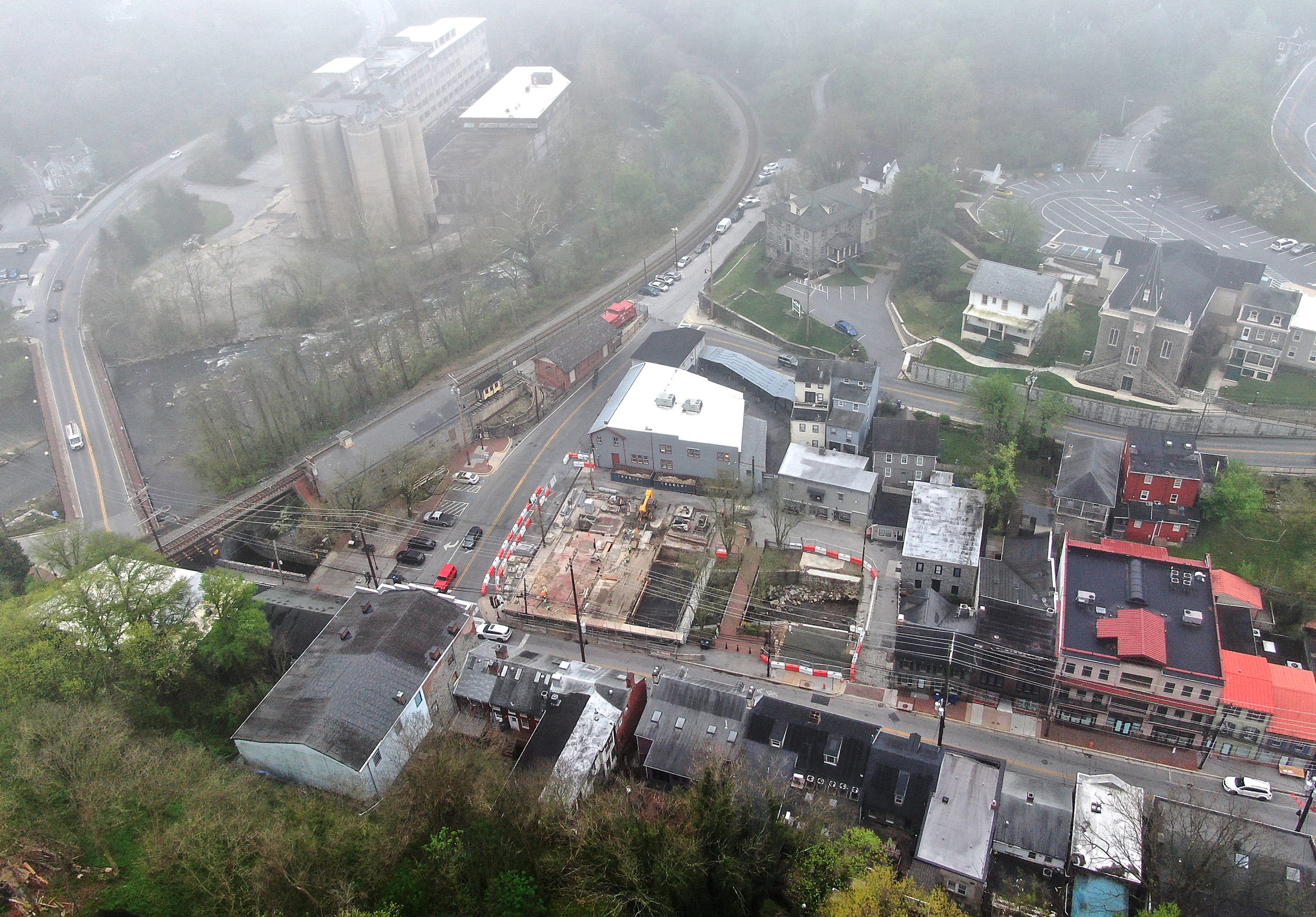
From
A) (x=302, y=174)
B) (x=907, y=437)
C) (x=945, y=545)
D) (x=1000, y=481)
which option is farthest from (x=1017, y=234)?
(x=302, y=174)

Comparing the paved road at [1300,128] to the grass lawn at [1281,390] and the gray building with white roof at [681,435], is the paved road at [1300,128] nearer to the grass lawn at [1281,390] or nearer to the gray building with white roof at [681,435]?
the grass lawn at [1281,390]

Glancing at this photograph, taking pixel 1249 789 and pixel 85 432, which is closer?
pixel 1249 789

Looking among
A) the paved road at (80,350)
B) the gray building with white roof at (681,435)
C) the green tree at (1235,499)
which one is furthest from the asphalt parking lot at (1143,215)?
the paved road at (80,350)

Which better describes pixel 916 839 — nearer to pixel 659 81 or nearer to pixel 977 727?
pixel 977 727

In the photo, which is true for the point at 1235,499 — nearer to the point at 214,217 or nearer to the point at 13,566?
the point at 13,566

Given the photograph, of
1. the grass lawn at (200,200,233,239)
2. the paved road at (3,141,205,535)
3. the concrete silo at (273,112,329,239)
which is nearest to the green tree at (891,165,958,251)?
the paved road at (3,141,205,535)
